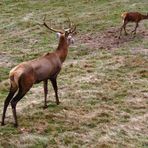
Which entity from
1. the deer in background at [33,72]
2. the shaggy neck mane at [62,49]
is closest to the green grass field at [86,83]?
the deer in background at [33,72]

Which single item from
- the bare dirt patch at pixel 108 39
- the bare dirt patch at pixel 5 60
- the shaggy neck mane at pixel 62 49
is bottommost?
the bare dirt patch at pixel 108 39

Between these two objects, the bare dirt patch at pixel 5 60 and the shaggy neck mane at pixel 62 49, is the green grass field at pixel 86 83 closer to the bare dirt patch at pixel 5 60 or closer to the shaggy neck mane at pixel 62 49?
the bare dirt patch at pixel 5 60

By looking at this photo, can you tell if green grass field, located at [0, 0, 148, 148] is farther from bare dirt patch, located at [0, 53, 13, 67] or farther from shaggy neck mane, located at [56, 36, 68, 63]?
shaggy neck mane, located at [56, 36, 68, 63]

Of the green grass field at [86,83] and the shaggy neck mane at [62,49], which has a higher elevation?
the shaggy neck mane at [62,49]

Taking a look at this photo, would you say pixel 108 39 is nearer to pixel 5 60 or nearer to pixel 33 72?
pixel 5 60

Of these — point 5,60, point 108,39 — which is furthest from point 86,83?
point 108,39

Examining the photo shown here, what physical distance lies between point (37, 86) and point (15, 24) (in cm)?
985

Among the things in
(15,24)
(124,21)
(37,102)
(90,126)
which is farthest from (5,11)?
(90,126)

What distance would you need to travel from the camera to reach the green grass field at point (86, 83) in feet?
32.7

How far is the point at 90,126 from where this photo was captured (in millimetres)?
10562

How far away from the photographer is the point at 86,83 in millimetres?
13930

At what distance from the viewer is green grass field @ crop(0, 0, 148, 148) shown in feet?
32.7

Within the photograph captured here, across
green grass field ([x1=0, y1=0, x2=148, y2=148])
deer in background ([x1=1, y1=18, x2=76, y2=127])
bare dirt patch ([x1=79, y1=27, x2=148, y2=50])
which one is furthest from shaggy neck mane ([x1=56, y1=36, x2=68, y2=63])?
bare dirt patch ([x1=79, y1=27, x2=148, y2=50])

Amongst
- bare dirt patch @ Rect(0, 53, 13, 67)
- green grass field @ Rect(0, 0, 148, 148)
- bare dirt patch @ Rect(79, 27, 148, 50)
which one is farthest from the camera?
bare dirt patch @ Rect(79, 27, 148, 50)
